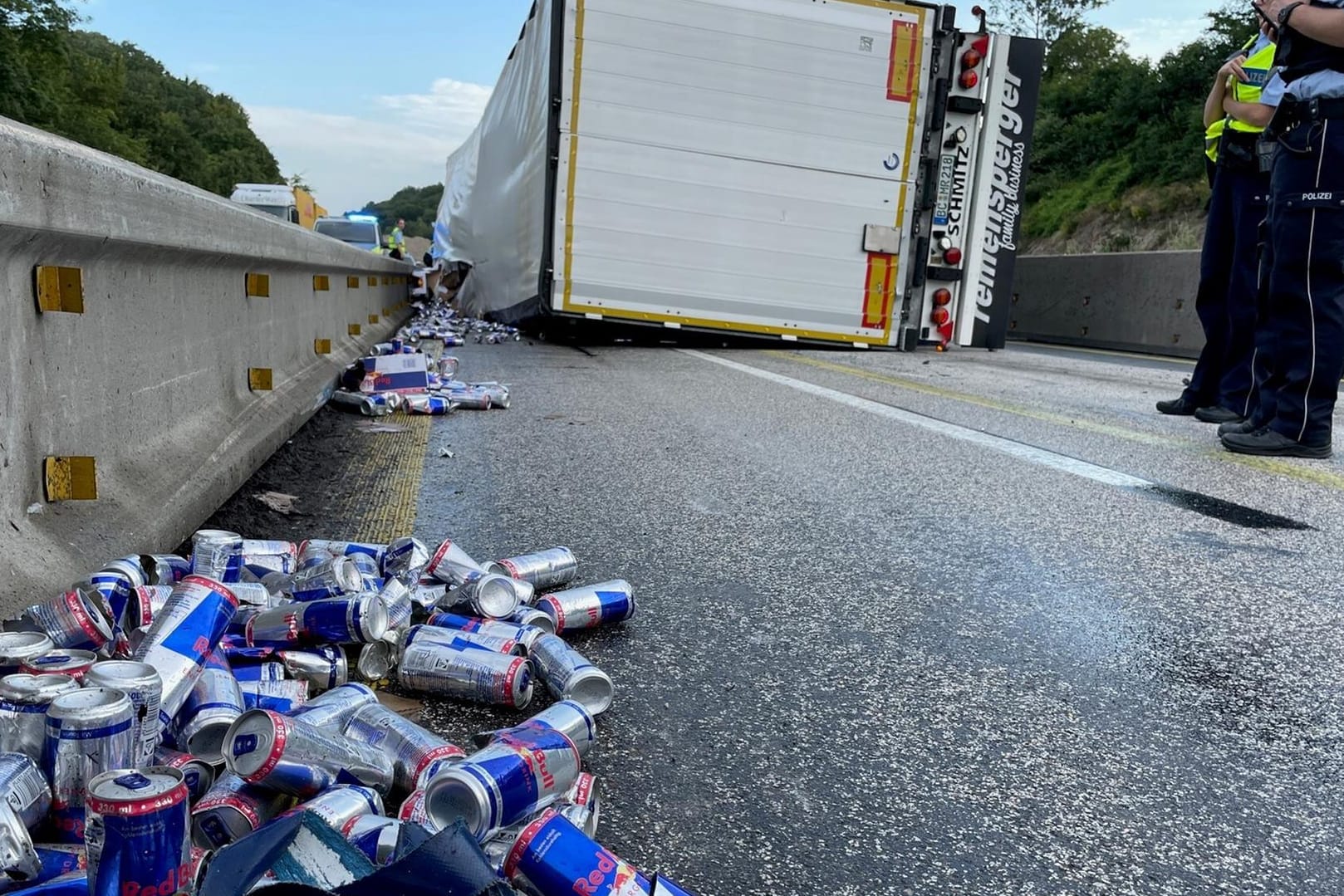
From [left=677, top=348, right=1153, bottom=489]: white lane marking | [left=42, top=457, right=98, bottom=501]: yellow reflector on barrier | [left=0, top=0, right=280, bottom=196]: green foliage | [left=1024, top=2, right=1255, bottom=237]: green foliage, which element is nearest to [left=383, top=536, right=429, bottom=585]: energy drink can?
[left=42, top=457, right=98, bottom=501]: yellow reflector on barrier

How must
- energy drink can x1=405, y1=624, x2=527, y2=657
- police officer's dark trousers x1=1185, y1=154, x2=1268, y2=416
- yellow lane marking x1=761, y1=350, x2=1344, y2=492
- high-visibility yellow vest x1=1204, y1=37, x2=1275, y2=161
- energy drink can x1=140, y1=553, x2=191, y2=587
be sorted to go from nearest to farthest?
energy drink can x1=405, y1=624, x2=527, y2=657 < energy drink can x1=140, y1=553, x2=191, y2=587 < yellow lane marking x1=761, y1=350, x2=1344, y2=492 < high-visibility yellow vest x1=1204, y1=37, x2=1275, y2=161 < police officer's dark trousers x1=1185, y1=154, x2=1268, y2=416

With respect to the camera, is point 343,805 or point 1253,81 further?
point 1253,81

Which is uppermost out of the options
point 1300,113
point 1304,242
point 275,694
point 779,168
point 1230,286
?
point 779,168

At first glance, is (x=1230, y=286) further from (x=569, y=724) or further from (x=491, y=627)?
(x=569, y=724)

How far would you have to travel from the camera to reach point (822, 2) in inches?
377

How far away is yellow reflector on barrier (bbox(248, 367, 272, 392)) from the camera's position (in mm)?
3926

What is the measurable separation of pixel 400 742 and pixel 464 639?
1.35 ft

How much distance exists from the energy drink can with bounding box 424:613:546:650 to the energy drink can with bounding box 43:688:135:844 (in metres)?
0.80

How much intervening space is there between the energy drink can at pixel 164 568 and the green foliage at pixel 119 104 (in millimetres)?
18795

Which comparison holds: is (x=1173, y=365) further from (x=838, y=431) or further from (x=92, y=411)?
(x=92, y=411)

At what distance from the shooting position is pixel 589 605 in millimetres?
2273

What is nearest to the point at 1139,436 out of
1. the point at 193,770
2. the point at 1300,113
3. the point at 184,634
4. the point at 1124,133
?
the point at 1300,113

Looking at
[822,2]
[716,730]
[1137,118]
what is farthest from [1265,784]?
[1137,118]

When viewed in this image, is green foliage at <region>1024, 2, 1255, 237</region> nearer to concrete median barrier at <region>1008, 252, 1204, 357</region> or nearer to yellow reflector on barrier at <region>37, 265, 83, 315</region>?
concrete median barrier at <region>1008, 252, 1204, 357</region>
